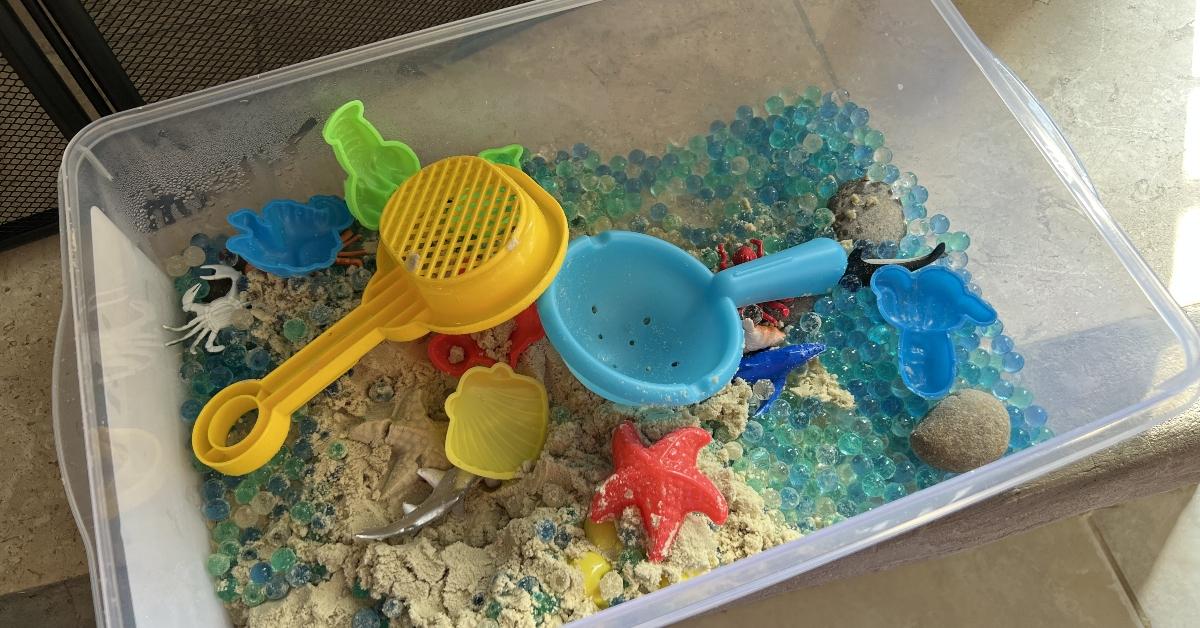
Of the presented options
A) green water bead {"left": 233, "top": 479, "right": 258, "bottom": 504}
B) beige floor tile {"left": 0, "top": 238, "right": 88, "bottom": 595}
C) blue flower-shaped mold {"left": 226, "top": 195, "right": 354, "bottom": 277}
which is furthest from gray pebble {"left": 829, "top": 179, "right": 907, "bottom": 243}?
beige floor tile {"left": 0, "top": 238, "right": 88, "bottom": 595}

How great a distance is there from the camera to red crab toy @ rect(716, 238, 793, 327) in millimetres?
812

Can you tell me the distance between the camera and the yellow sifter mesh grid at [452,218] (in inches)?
27.7

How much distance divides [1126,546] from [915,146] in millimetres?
503

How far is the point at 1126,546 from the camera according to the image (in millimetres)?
954

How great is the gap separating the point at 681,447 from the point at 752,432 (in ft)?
0.29

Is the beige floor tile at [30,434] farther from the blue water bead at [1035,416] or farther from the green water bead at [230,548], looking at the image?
the blue water bead at [1035,416]

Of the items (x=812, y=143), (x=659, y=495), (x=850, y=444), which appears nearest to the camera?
(x=659, y=495)

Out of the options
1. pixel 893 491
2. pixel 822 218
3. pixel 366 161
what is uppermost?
pixel 366 161

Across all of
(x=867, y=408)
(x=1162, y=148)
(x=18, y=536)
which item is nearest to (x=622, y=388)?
(x=867, y=408)

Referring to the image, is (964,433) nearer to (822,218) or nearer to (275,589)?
Result: (822,218)

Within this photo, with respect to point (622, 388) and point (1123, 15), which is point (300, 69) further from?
point (1123, 15)

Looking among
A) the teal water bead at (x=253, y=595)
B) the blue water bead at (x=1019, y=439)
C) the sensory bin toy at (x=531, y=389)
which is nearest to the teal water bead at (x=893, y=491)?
the sensory bin toy at (x=531, y=389)

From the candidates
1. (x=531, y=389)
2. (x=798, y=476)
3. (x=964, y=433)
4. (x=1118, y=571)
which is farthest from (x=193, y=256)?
(x=1118, y=571)

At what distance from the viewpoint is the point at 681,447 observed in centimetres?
71
